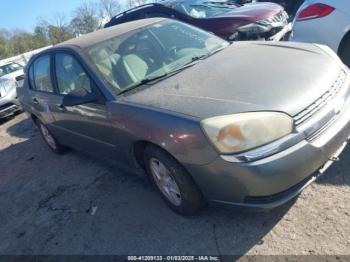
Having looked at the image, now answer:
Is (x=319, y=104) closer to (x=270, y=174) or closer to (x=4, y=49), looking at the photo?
(x=270, y=174)

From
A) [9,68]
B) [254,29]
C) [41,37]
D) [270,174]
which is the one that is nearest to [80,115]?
[270,174]

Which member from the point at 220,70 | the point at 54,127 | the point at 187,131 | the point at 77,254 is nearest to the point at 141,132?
the point at 187,131

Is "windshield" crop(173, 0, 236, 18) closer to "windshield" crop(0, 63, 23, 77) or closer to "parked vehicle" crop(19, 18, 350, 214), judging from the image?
"parked vehicle" crop(19, 18, 350, 214)

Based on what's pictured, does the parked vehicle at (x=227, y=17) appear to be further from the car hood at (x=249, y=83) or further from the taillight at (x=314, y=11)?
the car hood at (x=249, y=83)

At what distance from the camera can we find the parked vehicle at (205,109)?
7.73ft

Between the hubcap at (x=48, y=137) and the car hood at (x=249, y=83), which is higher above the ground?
the car hood at (x=249, y=83)

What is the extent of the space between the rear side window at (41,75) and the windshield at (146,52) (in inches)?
45.2

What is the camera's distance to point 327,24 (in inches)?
164

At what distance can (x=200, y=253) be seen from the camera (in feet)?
8.65

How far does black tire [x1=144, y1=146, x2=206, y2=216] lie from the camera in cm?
270

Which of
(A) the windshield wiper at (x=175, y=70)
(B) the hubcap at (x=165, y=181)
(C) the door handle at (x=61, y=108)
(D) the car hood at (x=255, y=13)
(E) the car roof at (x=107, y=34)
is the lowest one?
(B) the hubcap at (x=165, y=181)

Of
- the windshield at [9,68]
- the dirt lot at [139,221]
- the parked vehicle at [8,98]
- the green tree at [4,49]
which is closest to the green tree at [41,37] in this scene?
the green tree at [4,49]

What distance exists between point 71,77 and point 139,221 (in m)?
1.75

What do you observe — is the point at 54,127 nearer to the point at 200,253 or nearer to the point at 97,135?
the point at 97,135
